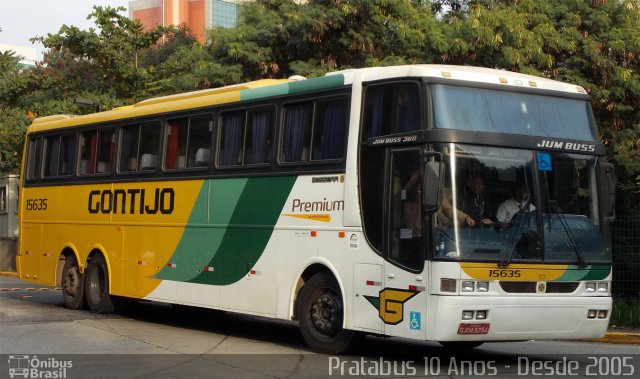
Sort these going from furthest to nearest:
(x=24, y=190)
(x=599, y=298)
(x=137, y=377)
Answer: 1. (x=24, y=190)
2. (x=599, y=298)
3. (x=137, y=377)

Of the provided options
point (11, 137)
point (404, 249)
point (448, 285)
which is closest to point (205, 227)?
point (404, 249)

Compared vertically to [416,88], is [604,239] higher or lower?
lower

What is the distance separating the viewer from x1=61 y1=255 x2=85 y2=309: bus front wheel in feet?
60.6

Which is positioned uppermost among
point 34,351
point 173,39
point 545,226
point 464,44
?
point 173,39

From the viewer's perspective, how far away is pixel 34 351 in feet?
40.3

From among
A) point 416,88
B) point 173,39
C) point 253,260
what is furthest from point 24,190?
point 173,39

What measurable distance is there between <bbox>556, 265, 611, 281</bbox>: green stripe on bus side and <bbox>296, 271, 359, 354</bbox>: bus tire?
2634mm

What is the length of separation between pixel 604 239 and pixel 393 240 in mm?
2615

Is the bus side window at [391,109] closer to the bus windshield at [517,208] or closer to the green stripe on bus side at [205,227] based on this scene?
the bus windshield at [517,208]

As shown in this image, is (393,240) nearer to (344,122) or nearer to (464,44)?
(344,122)

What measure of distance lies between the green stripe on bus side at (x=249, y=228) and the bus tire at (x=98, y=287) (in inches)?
142

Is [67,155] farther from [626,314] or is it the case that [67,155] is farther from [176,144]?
[626,314]

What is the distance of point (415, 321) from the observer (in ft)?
36.2

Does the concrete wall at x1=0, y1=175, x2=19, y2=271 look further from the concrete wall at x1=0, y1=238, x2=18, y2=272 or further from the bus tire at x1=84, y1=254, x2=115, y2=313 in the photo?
the bus tire at x1=84, y1=254, x2=115, y2=313
